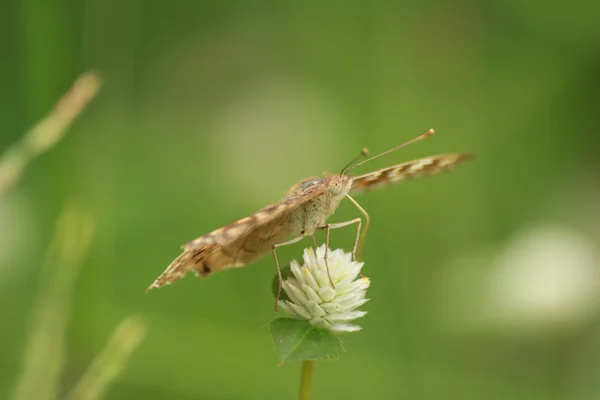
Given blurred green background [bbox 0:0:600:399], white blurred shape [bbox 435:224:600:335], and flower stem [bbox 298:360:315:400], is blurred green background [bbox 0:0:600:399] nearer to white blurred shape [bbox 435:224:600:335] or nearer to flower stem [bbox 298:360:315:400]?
white blurred shape [bbox 435:224:600:335]

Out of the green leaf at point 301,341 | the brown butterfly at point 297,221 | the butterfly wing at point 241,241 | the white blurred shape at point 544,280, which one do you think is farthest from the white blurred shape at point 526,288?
the green leaf at point 301,341

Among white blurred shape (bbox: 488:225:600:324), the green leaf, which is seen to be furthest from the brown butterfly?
white blurred shape (bbox: 488:225:600:324)

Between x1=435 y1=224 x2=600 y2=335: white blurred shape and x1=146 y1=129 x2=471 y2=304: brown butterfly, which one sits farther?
x1=435 y1=224 x2=600 y2=335: white blurred shape

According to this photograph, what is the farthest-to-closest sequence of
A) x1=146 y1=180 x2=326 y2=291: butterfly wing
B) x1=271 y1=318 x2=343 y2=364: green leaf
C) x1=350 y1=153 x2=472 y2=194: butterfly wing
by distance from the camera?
1. x1=350 y1=153 x2=472 y2=194: butterfly wing
2. x1=146 y1=180 x2=326 y2=291: butterfly wing
3. x1=271 y1=318 x2=343 y2=364: green leaf

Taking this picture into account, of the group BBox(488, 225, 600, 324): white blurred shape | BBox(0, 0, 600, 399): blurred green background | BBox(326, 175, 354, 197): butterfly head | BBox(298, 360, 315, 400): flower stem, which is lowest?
BBox(298, 360, 315, 400): flower stem

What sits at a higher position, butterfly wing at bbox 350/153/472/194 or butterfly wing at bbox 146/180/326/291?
butterfly wing at bbox 350/153/472/194

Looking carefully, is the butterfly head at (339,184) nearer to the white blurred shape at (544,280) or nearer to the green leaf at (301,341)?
the green leaf at (301,341)

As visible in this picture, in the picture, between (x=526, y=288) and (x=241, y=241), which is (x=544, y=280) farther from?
(x=241, y=241)
